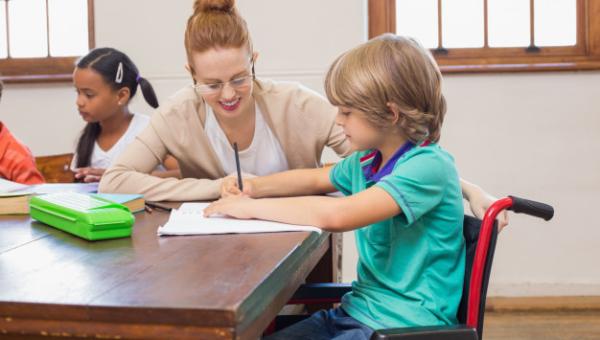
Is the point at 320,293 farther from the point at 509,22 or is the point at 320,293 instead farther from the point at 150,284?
the point at 509,22

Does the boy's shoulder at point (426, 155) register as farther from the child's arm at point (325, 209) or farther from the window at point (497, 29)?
the window at point (497, 29)

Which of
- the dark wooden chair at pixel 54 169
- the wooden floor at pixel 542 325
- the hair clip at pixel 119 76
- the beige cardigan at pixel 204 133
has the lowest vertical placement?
the wooden floor at pixel 542 325

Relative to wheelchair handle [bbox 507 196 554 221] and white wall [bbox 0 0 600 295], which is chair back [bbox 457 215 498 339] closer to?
wheelchair handle [bbox 507 196 554 221]

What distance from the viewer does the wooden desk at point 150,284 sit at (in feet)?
2.32

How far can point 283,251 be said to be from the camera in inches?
40.1

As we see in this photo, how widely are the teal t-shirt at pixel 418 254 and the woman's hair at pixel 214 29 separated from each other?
69cm

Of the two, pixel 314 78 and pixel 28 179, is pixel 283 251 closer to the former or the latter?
pixel 28 179

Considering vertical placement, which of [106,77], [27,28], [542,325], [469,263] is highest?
[27,28]

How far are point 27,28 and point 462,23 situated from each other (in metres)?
2.04

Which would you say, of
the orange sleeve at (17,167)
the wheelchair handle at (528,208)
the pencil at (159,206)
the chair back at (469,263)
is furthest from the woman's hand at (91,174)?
the wheelchair handle at (528,208)

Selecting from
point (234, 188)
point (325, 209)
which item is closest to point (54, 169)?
point (234, 188)

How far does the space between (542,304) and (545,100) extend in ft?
2.81

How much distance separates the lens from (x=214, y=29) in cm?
178

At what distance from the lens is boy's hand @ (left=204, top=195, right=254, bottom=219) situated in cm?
129
